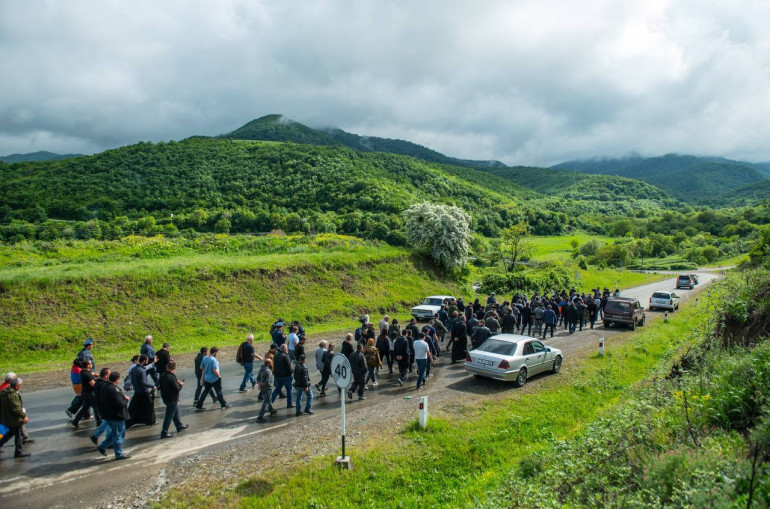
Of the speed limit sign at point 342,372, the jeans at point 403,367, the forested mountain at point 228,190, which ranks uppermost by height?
the forested mountain at point 228,190

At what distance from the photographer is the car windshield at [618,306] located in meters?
22.9

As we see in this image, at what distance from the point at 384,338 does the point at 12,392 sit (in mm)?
10046

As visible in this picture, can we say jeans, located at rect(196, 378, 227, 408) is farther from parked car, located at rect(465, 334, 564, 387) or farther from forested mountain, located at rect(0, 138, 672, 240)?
forested mountain, located at rect(0, 138, 672, 240)

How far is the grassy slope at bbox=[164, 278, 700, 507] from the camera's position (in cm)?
678

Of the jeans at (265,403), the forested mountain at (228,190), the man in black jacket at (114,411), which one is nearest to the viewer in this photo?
the man in black jacket at (114,411)

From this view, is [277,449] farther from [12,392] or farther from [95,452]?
[12,392]

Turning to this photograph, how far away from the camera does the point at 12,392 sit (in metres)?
8.36

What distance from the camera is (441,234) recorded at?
3569 centimetres

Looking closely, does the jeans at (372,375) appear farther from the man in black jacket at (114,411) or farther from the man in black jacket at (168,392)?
the man in black jacket at (114,411)

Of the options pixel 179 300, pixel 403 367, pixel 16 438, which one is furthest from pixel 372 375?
pixel 179 300

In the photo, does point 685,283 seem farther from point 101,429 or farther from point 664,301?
point 101,429

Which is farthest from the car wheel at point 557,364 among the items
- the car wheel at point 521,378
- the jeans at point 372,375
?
the jeans at point 372,375

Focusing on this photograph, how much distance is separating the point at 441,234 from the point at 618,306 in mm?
15966

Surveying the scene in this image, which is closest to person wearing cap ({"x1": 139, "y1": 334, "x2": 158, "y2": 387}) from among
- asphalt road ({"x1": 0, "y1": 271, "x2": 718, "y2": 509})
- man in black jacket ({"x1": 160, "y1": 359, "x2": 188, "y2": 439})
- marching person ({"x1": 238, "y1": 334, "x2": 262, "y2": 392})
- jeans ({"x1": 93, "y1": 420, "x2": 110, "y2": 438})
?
asphalt road ({"x1": 0, "y1": 271, "x2": 718, "y2": 509})
